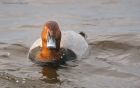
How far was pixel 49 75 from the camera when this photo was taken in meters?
10.9

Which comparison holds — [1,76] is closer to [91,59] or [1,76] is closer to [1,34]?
[91,59]

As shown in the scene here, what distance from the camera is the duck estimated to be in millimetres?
11445

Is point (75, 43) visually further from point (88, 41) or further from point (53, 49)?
point (88, 41)

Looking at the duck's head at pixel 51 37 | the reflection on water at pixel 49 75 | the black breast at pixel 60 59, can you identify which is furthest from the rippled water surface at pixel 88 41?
the duck's head at pixel 51 37

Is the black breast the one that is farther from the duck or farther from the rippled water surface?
the rippled water surface

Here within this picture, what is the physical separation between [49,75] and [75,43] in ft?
5.62

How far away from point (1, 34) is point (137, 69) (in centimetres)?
504

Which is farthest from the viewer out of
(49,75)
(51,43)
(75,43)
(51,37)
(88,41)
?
(88,41)

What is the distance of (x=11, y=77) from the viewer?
10328mm

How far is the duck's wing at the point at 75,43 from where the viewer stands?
12.1 metres

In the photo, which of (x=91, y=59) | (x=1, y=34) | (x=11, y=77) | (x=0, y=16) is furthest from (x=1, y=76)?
(x=0, y=16)

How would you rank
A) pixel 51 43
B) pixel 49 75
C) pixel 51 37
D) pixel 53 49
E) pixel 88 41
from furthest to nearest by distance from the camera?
pixel 88 41 < pixel 53 49 < pixel 51 37 < pixel 51 43 < pixel 49 75

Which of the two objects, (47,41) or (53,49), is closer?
(47,41)

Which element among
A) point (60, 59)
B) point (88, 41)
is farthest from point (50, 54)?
point (88, 41)
